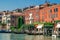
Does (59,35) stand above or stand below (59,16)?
below

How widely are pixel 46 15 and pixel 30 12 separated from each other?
11742 mm

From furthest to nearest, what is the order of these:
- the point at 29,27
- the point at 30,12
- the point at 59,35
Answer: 1. the point at 30,12
2. the point at 29,27
3. the point at 59,35

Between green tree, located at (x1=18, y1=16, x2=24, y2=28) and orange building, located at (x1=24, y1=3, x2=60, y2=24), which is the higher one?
orange building, located at (x1=24, y1=3, x2=60, y2=24)

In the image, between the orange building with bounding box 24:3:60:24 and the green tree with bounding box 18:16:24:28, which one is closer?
the orange building with bounding box 24:3:60:24

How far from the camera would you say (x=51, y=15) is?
54625 millimetres

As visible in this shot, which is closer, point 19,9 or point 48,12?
point 48,12

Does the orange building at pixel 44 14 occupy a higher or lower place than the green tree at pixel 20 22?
higher

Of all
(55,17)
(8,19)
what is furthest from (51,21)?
(8,19)

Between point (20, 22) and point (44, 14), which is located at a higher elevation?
point (44, 14)

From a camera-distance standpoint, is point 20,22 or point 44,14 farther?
point 20,22

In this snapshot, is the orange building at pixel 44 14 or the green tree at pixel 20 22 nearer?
the orange building at pixel 44 14

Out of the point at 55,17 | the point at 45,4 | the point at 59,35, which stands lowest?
the point at 59,35

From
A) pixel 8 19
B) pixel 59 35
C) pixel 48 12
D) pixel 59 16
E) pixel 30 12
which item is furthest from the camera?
pixel 8 19

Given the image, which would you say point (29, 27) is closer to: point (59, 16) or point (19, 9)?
point (59, 16)
